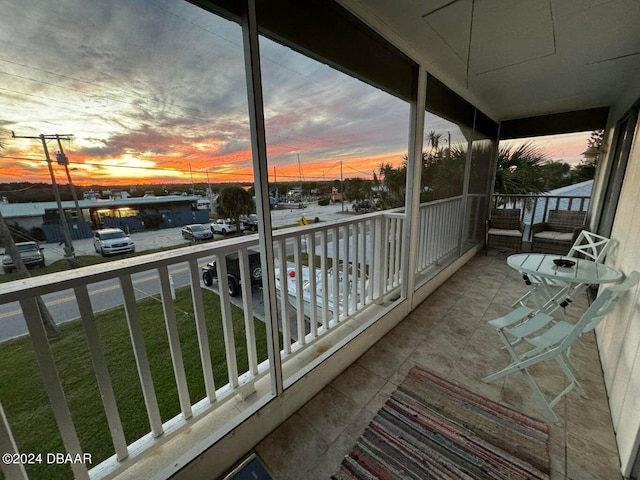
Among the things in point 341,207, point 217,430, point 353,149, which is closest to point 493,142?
point 353,149

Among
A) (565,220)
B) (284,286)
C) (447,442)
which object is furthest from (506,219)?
(284,286)

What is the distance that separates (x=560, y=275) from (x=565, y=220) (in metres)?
3.55

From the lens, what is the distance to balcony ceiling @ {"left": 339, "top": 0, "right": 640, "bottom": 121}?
63.9 inches

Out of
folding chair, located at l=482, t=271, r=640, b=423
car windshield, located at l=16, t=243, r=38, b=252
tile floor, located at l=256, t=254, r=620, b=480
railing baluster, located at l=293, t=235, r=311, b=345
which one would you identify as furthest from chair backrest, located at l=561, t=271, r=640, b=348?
car windshield, located at l=16, t=243, r=38, b=252

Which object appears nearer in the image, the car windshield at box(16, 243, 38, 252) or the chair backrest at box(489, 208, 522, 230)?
the car windshield at box(16, 243, 38, 252)

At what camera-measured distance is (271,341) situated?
55.7 inches

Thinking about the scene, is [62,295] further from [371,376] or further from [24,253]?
[371,376]

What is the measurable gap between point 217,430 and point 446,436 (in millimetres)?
1230

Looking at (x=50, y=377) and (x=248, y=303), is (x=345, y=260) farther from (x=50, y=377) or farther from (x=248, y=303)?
(x=50, y=377)

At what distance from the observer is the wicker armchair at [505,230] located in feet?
14.3

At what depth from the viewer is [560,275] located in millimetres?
1842

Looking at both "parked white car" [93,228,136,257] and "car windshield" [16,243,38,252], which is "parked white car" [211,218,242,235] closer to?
"parked white car" [93,228,136,257]

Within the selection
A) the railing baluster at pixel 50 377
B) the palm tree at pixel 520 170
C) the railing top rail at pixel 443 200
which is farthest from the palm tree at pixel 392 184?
the palm tree at pixel 520 170

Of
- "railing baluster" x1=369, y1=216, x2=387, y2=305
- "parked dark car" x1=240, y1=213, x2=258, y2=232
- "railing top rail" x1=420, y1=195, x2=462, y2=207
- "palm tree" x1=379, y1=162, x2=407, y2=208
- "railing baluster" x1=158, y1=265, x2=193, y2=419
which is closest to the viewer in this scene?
"railing baluster" x1=158, y1=265, x2=193, y2=419
